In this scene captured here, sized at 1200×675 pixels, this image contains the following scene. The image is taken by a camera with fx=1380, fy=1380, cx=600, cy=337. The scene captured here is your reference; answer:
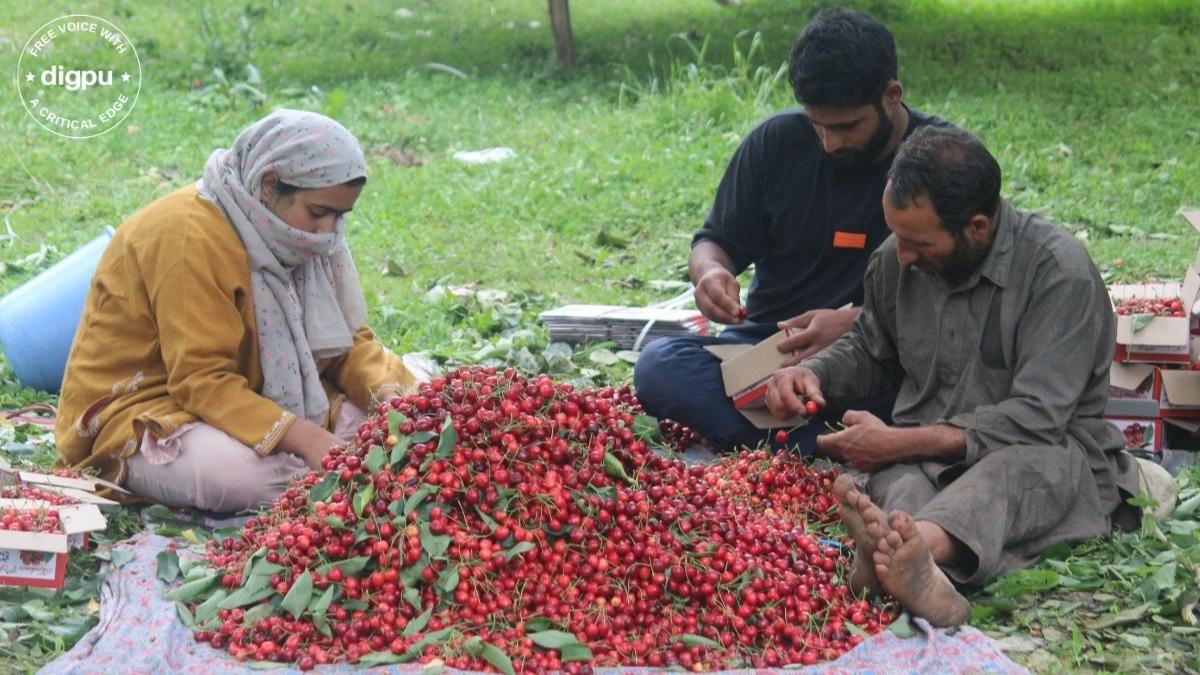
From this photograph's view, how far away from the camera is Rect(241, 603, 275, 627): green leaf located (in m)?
3.41

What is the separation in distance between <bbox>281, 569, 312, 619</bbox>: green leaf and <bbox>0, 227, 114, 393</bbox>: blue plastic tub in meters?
2.60

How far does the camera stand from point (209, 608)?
3510mm

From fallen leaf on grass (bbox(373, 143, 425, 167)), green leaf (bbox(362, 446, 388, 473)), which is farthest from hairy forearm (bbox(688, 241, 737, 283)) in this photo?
fallen leaf on grass (bbox(373, 143, 425, 167))

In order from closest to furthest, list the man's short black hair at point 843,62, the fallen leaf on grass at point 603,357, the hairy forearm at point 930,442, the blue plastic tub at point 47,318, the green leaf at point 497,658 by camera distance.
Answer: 1. the green leaf at point 497,658
2. the hairy forearm at point 930,442
3. the man's short black hair at point 843,62
4. the blue plastic tub at point 47,318
5. the fallen leaf on grass at point 603,357

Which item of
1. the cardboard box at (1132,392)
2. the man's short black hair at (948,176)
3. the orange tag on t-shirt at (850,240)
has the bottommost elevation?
the cardboard box at (1132,392)

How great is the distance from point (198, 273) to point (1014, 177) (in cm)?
551

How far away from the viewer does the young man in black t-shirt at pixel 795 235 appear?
4477 mm

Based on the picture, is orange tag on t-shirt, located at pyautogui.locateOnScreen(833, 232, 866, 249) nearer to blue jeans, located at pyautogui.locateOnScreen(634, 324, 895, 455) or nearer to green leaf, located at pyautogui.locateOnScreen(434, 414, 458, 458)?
blue jeans, located at pyautogui.locateOnScreen(634, 324, 895, 455)

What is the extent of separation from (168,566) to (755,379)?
6.53 feet

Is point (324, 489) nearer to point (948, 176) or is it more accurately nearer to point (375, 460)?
point (375, 460)

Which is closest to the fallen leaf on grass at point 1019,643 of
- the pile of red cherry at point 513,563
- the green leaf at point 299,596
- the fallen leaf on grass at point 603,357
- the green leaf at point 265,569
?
the pile of red cherry at point 513,563

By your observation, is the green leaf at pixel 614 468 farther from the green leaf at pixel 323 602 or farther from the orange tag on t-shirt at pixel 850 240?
the orange tag on t-shirt at pixel 850 240

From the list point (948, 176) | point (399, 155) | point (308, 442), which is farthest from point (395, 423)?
point (399, 155)

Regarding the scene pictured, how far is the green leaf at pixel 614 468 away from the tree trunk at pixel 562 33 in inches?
291
